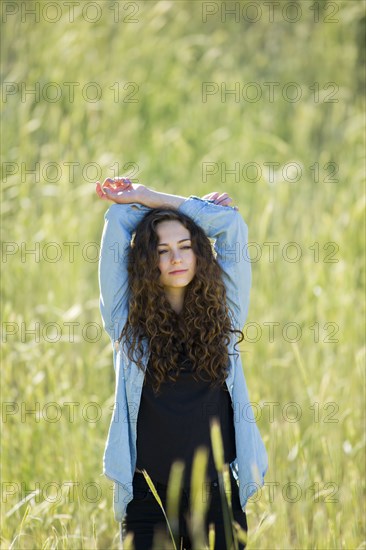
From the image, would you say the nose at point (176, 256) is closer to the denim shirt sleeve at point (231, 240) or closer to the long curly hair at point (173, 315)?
the long curly hair at point (173, 315)

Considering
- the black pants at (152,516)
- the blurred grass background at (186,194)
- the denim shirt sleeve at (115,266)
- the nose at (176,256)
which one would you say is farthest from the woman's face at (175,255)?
the black pants at (152,516)

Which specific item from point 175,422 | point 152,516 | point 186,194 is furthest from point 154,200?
point 186,194

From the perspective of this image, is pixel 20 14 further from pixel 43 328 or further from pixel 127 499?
pixel 127 499

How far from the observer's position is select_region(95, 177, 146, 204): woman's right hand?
2174mm

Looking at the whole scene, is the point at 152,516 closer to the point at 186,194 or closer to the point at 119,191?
the point at 119,191

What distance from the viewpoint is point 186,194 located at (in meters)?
4.18

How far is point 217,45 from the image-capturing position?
571 centimetres

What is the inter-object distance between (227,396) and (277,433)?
2.07ft

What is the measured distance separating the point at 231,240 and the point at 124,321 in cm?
36

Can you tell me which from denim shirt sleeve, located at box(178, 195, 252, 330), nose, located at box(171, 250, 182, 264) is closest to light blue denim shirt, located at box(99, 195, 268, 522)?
denim shirt sleeve, located at box(178, 195, 252, 330)

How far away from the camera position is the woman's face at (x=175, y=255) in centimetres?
209

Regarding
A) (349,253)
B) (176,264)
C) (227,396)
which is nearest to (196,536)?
(227,396)

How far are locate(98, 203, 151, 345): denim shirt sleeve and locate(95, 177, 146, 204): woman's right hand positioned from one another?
2cm

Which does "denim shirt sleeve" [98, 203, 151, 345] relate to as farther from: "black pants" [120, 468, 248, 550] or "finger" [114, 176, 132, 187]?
"black pants" [120, 468, 248, 550]
